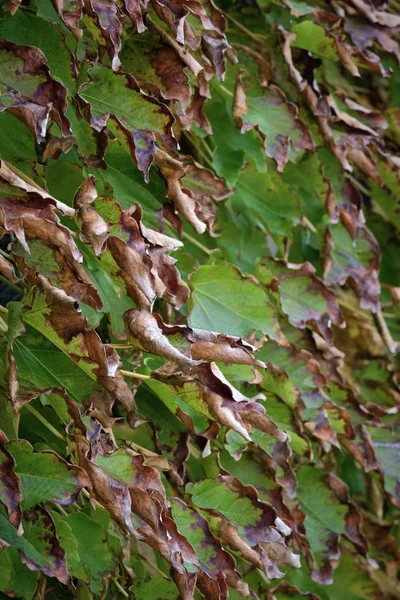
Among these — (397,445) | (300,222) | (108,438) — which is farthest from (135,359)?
(397,445)

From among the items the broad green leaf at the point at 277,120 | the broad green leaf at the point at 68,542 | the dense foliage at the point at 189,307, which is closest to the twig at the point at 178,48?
the dense foliage at the point at 189,307

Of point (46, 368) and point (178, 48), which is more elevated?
point (178, 48)

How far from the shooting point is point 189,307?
1050 mm

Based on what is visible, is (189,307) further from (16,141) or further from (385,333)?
(385,333)

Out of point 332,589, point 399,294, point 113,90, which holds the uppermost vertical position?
point 113,90

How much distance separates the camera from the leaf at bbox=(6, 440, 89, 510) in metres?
0.75

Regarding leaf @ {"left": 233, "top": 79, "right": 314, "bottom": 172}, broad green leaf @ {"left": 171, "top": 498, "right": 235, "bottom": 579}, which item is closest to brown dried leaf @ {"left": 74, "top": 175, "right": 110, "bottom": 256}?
broad green leaf @ {"left": 171, "top": 498, "right": 235, "bottom": 579}

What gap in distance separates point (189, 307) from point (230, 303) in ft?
0.24

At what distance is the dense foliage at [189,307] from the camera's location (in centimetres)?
77

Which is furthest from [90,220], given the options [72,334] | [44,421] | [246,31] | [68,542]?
[246,31]

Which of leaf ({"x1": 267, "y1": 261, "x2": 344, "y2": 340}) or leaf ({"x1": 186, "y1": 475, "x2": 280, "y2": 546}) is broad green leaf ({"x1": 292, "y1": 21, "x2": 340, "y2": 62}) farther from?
leaf ({"x1": 186, "y1": 475, "x2": 280, "y2": 546})

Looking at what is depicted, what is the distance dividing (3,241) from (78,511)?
0.44m

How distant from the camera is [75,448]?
0.78 metres

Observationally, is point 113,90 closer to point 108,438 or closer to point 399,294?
point 108,438
